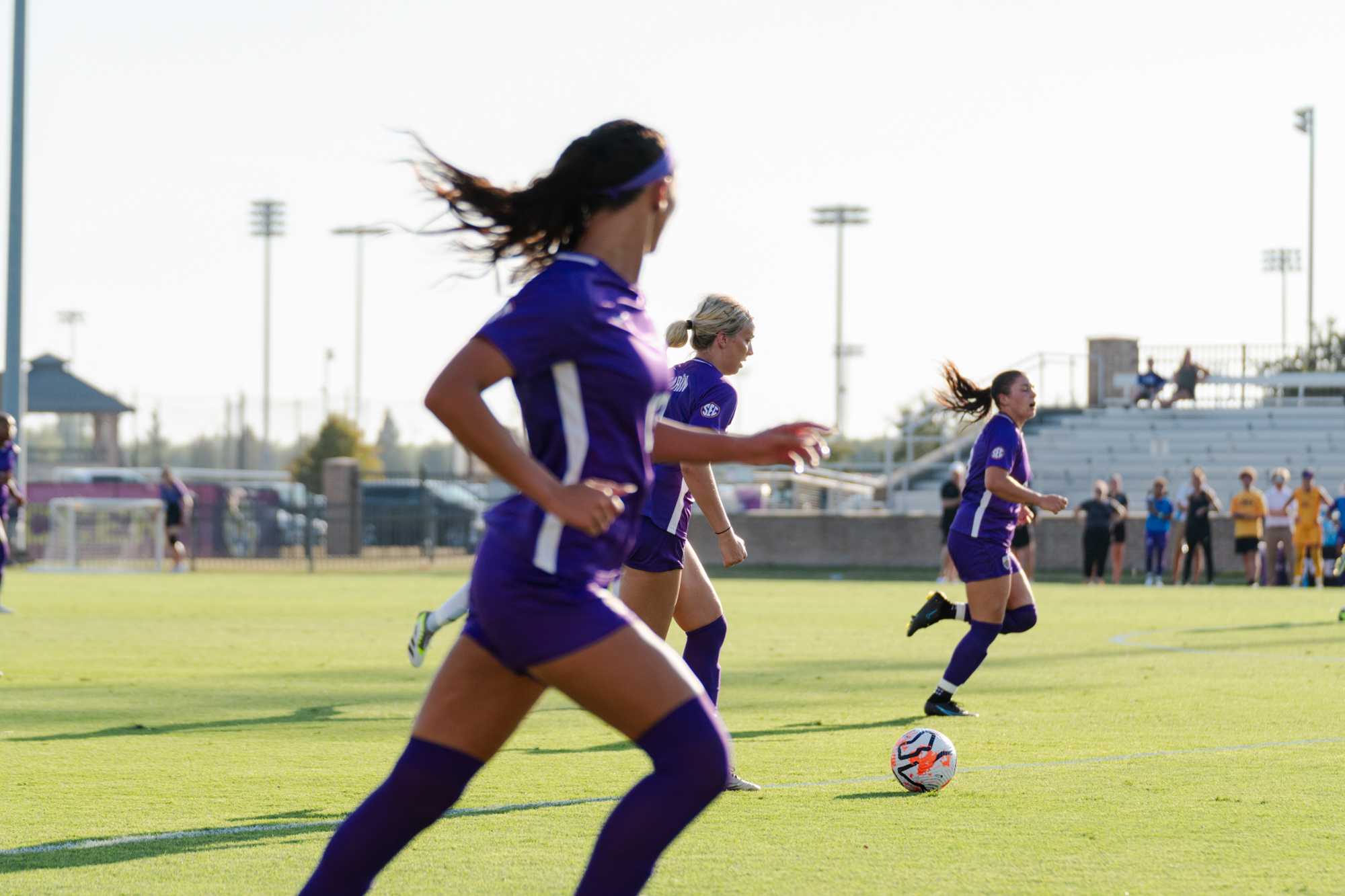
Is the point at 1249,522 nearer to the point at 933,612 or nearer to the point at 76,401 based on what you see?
the point at 933,612

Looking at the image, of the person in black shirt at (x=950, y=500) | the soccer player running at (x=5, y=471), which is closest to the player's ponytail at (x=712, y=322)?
the soccer player running at (x=5, y=471)

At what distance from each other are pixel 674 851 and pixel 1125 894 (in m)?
1.49

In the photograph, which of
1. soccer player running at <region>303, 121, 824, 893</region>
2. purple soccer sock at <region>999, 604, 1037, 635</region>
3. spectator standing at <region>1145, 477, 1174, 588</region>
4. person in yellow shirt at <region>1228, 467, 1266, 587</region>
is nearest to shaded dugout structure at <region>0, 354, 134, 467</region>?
spectator standing at <region>1145, 477, 1174, 588</region>

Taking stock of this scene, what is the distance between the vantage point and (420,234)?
4289 millimetres

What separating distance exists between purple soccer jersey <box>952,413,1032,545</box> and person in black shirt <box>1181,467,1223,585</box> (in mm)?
21103

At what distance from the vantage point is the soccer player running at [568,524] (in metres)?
3.82

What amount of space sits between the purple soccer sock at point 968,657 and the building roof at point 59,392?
Result: 4557cm

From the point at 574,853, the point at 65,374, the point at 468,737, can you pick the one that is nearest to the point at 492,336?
the point at 468,737

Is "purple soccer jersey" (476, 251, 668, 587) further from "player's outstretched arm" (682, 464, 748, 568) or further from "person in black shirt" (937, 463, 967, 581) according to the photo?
"person in black shirt" (937, 463, 967, 581)

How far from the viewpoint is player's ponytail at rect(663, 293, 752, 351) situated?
7840 mm

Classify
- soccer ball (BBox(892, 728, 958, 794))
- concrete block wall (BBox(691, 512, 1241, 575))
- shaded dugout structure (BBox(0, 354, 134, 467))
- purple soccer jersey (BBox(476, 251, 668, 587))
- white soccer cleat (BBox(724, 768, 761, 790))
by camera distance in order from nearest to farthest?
purple soccer jersey (BBox(476, 251, 668, 587))
soccer ball (BBox(892, 728, 958, 794))
white soccer cleat (BBox(724, 768, 761, 790))
concrete block wall (BBox(691, 512, 1241, 575))
shaded dugout structure (BBox(0, 354, 134, 467))

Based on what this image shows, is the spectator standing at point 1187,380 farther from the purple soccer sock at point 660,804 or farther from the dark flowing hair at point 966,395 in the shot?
the purple soccer sock at point 660,804

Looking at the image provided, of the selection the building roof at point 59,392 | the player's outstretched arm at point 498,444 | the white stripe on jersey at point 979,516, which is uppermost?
the building roof at point 59,392

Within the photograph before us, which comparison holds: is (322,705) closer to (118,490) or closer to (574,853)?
(574,853)
